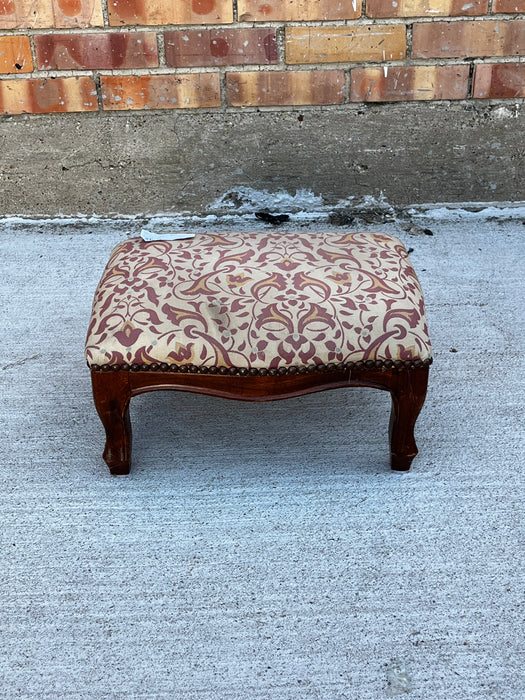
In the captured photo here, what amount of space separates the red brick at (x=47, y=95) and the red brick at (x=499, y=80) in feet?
4.46

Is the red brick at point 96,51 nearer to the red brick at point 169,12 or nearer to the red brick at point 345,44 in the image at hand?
the red brick at point 169,12

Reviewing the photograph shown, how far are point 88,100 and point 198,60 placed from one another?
0.42m

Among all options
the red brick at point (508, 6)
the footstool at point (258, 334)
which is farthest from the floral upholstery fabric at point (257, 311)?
the red brick at point (508, 6)

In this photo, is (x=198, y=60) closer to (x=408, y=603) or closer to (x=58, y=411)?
(x=58, y=411)

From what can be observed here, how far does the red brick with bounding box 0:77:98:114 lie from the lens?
2.51 m

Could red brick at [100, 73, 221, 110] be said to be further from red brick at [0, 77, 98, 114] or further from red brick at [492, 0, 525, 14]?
red brick at [492, 0, 525, 14]

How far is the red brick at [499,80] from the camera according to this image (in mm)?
2496

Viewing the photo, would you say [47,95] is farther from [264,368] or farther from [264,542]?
[264,542]

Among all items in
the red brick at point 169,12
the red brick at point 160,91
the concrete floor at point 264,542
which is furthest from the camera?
the red brick at point 160,91

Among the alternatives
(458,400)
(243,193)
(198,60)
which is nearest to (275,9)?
(198,60)

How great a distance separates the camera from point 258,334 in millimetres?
1322

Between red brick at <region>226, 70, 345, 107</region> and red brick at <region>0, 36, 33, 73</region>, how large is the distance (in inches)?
27.4

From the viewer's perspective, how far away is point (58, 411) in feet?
5.56

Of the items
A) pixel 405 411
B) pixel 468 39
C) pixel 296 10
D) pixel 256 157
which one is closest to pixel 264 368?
pixel 405 411
